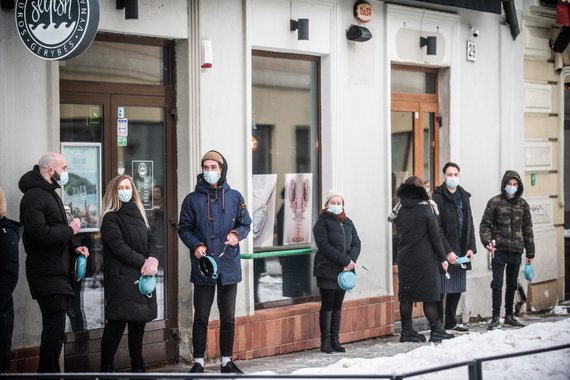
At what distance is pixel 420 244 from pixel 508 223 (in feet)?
5.58

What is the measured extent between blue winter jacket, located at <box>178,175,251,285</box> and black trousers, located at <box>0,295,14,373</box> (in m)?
1.78

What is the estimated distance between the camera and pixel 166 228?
391 inches

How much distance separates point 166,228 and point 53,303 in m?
2.03

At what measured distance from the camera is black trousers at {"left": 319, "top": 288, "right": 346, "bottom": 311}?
417 inches

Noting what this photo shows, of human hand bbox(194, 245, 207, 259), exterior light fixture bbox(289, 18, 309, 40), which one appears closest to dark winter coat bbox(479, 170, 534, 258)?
exterior light fixture bbox(289, 18, 309, 40)

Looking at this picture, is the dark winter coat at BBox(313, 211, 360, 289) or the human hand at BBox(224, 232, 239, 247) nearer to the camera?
the human hand at BBox(224, 232, 239, 247)

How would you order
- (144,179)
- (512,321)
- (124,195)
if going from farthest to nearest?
(512,321), (144,179), (124,195)

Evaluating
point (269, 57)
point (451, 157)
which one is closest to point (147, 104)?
point (269, 57)

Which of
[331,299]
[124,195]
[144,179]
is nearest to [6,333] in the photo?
[124,195]

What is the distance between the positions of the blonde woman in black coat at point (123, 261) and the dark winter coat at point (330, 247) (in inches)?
89.5

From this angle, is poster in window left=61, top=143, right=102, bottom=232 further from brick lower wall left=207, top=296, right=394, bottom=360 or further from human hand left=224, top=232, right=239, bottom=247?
brick lower wall left=207, top=296, right=394, bottom=360

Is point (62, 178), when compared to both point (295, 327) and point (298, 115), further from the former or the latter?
point (298, 115)

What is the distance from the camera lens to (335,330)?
10.7 metres

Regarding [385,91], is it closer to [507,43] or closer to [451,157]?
[451,157]
